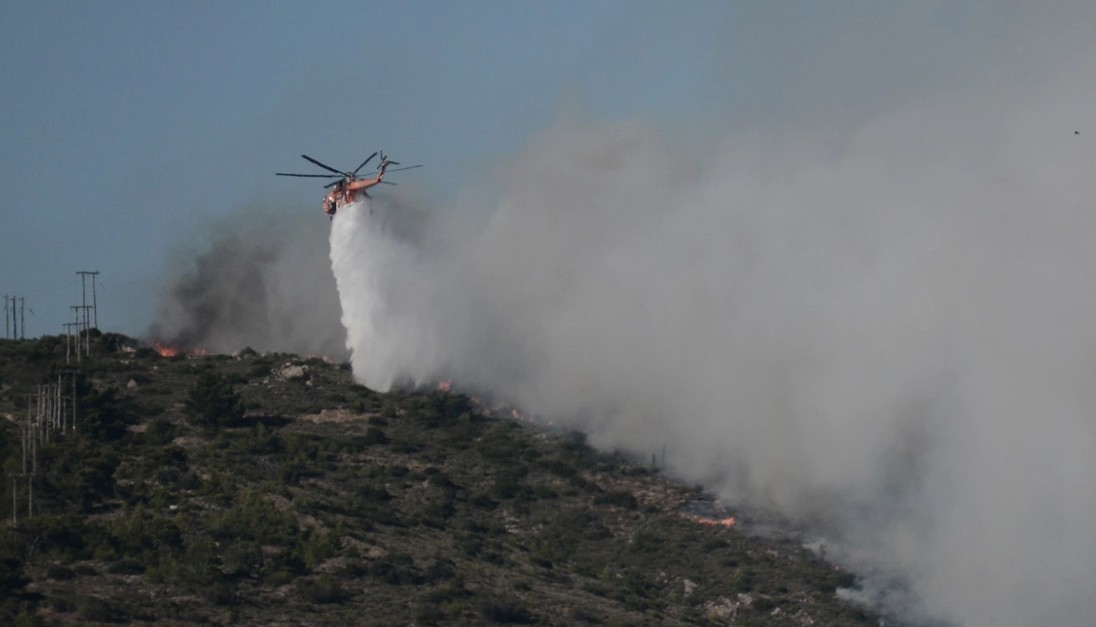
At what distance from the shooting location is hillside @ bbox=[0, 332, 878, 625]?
8731cm

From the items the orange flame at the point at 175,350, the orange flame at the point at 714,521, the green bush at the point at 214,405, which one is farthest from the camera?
the orange flame at the point at 175,350

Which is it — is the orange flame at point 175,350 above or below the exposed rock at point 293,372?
above

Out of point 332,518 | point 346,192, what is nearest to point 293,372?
point 346,192

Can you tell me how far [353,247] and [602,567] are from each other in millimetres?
40479

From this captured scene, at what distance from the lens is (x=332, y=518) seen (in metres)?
98.2

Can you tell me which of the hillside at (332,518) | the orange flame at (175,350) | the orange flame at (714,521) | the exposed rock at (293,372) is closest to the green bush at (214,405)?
the hillside at (332,518)

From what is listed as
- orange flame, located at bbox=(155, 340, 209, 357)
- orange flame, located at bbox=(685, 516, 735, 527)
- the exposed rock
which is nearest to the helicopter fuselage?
the exposed rock

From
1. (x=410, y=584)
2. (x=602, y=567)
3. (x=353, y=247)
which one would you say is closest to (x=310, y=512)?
(x=410, y=584)

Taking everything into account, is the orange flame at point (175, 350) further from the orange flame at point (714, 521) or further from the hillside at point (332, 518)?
the orange flame at point (714, 521)

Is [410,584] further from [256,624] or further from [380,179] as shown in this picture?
[380,179]

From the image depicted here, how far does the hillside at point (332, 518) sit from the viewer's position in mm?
87312

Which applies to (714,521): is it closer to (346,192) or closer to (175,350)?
(346,192)

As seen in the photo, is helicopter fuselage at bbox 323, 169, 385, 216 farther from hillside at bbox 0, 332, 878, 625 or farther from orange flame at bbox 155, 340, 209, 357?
orange flame at bbox 155, 340, 209, 357

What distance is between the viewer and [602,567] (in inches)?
4107
